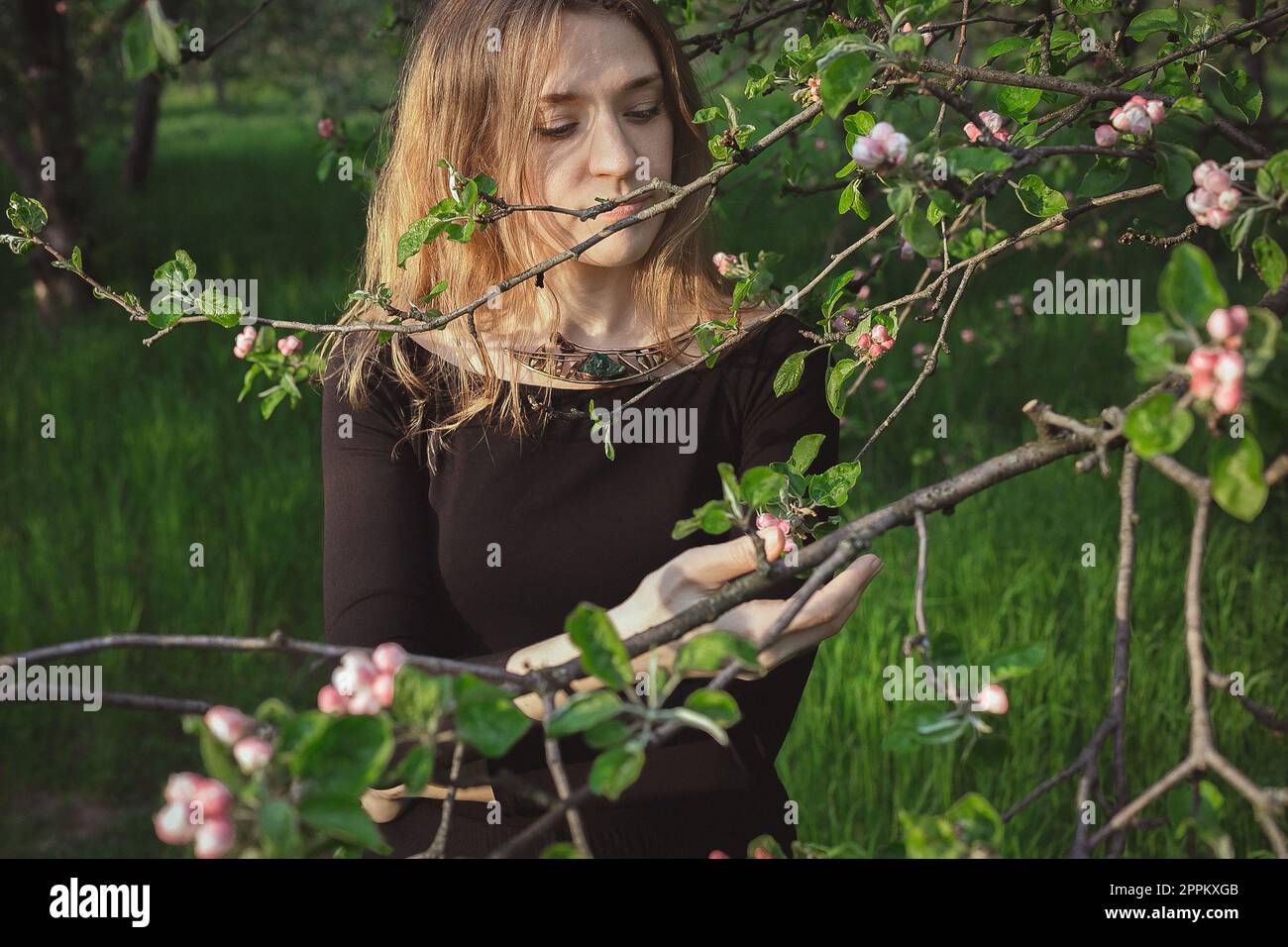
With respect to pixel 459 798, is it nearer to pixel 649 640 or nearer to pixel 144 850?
pixel 649 640

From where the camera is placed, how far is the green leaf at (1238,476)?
2.63ft

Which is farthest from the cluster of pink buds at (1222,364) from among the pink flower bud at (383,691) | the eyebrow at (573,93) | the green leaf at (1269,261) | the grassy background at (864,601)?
the grassy background at (864,601)

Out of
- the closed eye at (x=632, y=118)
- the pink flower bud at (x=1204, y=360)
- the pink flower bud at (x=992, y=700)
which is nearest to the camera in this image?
the pink flower bud at (x=1204, y=360)

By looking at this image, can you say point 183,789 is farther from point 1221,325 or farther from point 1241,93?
point 1241,93

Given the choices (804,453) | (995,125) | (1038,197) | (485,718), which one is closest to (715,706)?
(485,718)

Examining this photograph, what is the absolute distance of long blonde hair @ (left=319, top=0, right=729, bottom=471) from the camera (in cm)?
187

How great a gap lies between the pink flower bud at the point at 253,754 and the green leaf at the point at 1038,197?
108 cm

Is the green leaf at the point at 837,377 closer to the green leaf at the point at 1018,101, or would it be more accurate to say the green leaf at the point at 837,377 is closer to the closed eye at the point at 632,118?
the green leaf at the point at 1018,101

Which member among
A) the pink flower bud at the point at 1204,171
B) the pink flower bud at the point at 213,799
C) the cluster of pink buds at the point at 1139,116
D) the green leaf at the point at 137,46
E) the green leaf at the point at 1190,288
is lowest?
the pink flower bud at the point at 213,799

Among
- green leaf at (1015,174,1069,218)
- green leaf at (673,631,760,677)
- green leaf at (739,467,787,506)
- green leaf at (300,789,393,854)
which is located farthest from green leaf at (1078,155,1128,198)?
green leaf at (300,789,393,854)

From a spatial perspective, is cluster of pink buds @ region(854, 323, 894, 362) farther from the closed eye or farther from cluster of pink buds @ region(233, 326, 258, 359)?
cluster of pink buds @ region(233, 326, 258, 359)

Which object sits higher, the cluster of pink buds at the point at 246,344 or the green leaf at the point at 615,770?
the cluster of pink buds at the point at 246,344

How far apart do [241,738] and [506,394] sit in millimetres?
1243

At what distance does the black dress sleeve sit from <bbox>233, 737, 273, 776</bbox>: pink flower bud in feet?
3.21
